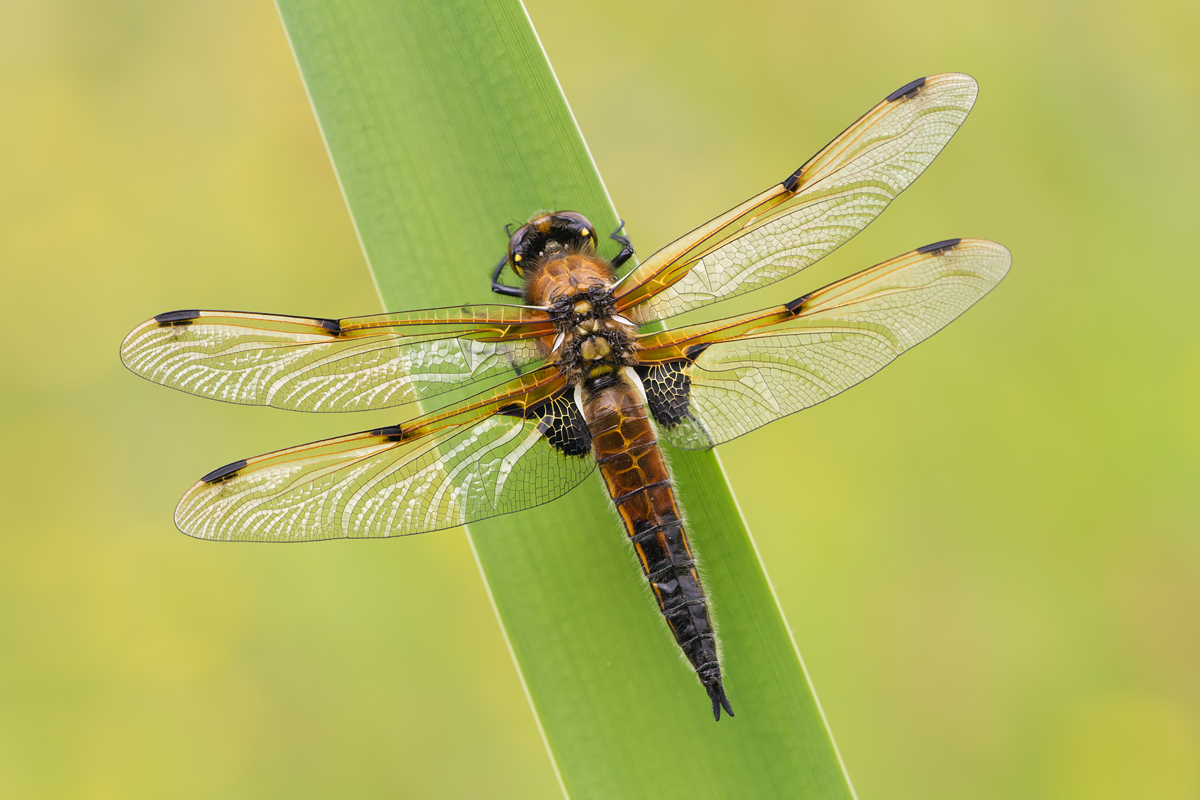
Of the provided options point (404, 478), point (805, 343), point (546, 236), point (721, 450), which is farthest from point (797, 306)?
point (721, 450)

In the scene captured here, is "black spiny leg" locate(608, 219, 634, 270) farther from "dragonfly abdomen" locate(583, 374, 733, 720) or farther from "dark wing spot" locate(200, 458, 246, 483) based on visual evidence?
"dark wing spot" locate(200, 458, 246, 483)

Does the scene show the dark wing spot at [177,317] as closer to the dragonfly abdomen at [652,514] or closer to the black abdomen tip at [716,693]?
the dragonfly abdomen at [652,514]

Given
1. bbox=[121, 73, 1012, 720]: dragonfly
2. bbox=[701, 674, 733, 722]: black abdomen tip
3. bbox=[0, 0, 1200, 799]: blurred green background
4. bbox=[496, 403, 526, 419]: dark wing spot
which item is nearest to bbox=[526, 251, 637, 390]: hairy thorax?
bbox=[121, 73, 1012, 720]: dragonfly

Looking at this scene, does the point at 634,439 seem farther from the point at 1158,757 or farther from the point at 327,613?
the point at 1158,757

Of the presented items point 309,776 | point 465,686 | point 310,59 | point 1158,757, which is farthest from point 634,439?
point 1158,757

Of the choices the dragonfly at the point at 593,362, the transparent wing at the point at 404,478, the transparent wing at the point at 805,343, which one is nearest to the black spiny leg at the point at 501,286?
the dragonfly at the point at 593,362

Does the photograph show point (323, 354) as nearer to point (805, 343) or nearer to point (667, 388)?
point (667, 388)
